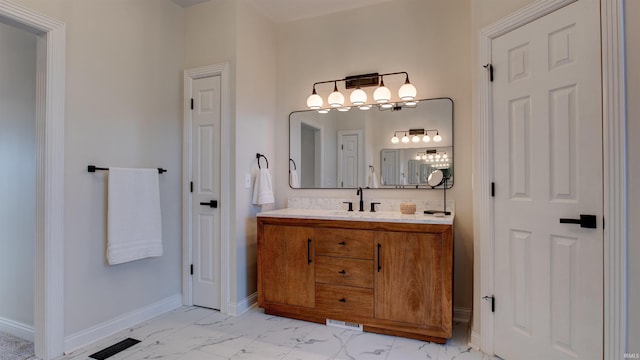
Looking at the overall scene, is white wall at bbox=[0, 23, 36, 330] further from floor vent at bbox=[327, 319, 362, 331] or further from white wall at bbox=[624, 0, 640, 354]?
white wall at bbox=[624, 0, 640, 354]

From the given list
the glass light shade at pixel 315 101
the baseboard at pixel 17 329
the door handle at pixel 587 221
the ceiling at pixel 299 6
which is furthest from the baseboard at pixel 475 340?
the baseboard at pixel 17 329

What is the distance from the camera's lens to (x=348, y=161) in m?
3.05

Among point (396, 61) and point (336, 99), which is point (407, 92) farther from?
point (336, 99)

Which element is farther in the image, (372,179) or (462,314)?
(372,179)

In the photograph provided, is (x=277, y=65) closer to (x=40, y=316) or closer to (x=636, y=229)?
(x=40, y=316)

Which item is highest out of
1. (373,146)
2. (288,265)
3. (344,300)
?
(373,146)

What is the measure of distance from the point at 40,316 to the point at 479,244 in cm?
285

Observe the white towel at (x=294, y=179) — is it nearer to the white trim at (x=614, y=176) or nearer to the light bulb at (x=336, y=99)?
the light bulb at (x=336, y=99)

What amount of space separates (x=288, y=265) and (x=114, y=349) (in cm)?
129

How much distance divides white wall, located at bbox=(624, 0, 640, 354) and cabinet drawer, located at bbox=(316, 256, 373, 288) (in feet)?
4.54

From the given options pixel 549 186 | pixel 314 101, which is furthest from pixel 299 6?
pixel 549 186

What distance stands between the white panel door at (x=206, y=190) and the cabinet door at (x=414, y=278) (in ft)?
4.79

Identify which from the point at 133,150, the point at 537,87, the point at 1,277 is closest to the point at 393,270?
the point at 537,87

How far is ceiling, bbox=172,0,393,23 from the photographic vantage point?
2967mm
